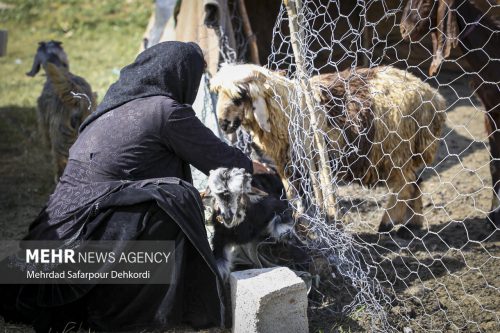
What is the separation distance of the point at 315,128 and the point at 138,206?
4.07ft

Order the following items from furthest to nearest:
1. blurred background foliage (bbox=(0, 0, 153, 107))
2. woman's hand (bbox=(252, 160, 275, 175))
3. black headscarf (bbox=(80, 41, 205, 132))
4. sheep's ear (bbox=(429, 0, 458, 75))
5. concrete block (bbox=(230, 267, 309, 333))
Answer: blurred background foliage (bbox=(0, 0, 153, 107))
woman's hand (bbox=(252, 160, 275, 175))
sheep's ear (bbox=(429, 0, 458, 75))
black headscarf (bbox=(80, 41, 205, 132))
concrete block (bbox=(230, 267, 309, 333))

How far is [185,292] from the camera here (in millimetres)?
3680

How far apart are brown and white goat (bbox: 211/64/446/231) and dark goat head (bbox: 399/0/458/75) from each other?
0.31 metres

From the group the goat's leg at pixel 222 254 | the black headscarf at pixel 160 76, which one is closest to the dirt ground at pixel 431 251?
the goat's leg at pixel 222 254

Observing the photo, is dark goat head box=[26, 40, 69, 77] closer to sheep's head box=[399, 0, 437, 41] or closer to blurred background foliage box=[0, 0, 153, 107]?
blurred background foliage box=[0, 0, 153, 107]

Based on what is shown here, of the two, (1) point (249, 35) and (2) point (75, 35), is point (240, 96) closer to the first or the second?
(1) point (249, 35)

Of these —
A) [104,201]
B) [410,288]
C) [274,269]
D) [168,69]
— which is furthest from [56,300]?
[410,288]

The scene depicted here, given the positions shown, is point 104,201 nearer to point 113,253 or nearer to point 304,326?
point 113,253

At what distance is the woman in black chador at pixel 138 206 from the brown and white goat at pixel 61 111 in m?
2.29

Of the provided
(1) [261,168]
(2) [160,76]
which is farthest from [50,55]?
(2) [160,76]

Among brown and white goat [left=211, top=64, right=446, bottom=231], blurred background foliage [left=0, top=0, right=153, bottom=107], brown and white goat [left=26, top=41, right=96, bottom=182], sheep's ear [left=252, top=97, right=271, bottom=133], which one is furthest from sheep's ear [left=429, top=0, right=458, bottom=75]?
blurred background foliage [left=0, top=0, right=153, bottom=107]

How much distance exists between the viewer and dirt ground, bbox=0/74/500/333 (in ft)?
12.2

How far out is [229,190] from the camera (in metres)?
3.64

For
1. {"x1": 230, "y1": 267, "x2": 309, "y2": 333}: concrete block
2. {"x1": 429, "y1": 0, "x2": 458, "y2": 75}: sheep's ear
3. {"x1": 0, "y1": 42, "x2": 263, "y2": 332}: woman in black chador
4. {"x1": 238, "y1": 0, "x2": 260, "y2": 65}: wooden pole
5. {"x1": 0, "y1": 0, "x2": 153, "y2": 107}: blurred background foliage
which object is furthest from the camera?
{"x1": 0, "y1": 0, "x2": 153, "y2": 107}: blurred background foliage
